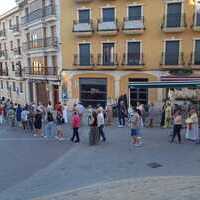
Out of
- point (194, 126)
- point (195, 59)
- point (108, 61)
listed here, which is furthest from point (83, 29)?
point (194, 126)

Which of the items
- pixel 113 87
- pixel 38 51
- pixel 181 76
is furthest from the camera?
pixel 38 51

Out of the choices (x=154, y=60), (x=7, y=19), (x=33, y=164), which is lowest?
(x=33, y=164)

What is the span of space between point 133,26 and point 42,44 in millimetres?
10199

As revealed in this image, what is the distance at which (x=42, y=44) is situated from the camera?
27797 mm

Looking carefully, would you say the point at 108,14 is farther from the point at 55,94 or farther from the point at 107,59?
the point at 55,94

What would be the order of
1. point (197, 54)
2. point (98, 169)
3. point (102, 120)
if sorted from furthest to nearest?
point (197, 54) < point (102, 120) < point (98, 169)

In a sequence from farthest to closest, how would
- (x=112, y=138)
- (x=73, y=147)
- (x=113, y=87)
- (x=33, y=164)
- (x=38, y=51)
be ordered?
1. (x=38, y=51)
2. (x=113, y=87)
3. (x=112, y=138)
4. (x=73, y=147)
5. (x=33, y=164)

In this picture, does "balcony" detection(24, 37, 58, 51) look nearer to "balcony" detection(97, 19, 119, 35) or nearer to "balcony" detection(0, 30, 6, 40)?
"balcony" detection(97, 19, 119, 35)

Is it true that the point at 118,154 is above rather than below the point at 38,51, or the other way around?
below

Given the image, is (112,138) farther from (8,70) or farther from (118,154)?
(8,70)

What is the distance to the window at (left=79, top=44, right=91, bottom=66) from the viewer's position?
2394 cm

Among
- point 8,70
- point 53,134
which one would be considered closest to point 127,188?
point 53,134

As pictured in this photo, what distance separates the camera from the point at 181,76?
69.5 ft

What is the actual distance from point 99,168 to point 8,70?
31.3m
